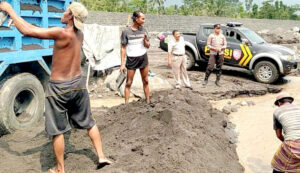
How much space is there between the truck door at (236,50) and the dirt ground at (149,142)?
4.06 m

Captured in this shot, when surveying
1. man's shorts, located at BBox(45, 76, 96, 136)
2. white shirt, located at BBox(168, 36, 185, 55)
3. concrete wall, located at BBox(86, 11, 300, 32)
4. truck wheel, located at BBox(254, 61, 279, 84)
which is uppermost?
concrete wall, located at BBox(86, 11, 300, 32)

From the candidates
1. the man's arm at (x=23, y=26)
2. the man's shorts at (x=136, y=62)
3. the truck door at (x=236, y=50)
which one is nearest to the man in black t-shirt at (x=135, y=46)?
the man's shorts at (x=136, y=62)

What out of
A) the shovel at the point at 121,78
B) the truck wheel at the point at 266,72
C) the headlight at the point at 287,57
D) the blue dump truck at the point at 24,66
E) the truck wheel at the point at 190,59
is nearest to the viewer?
the blue dump truck at the point at 24,66

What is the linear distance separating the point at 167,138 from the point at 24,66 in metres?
2.88

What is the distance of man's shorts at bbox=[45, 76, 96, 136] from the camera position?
3352 millimetres

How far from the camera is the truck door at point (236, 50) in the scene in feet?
34.2

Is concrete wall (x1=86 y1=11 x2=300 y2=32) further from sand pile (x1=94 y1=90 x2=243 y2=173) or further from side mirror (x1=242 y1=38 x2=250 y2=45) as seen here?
sand pile (x1=94 y1=90 x2=243 y2=173)

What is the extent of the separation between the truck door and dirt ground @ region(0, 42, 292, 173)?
13.3 ft

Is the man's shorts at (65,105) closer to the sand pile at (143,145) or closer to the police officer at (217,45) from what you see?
the sand pile at (143,145)

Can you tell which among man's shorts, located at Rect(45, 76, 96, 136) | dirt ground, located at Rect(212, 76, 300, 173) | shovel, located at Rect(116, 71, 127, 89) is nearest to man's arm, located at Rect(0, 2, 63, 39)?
man's shorts, located at Rect(45, 76, 96, 136)

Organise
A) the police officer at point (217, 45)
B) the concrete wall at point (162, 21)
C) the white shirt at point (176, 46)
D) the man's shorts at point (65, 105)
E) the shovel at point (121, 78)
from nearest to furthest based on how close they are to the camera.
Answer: the man's shorts at point (65, 105) → the shovel at point (121, 78) → the white shirt at point (176, 46) → the police officer at point (217, 45) → the concrete wall at point (162, 21)

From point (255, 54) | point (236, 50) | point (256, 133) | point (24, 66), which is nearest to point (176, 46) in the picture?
point (236, 50)

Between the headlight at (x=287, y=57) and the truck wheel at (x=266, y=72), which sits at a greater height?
the headlight at (x=287, y=57)

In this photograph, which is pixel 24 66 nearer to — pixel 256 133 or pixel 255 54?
pixel 256 133
